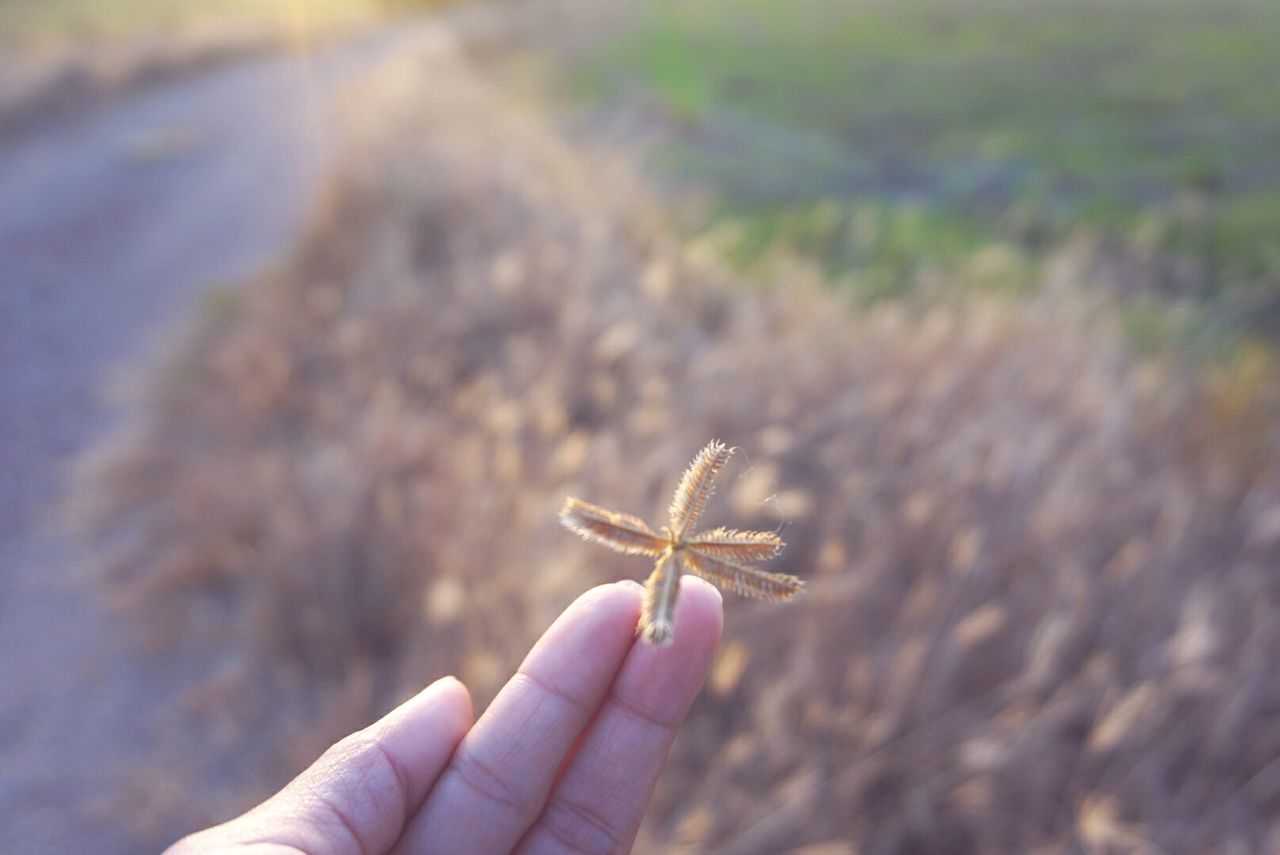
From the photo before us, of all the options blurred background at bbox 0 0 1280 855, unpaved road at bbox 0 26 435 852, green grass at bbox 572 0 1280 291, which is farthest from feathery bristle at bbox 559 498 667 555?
green grass at bbox 572 0 1280 291

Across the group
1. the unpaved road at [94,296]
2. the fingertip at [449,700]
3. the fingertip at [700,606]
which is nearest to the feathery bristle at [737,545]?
the fingertip at [700,606]

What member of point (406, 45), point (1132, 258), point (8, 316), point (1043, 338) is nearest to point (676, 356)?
point (1043, 338)

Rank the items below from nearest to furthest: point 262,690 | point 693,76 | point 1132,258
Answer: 1. point 262,690
2. point 1132,258
3. point 693,76

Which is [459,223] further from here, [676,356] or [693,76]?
[693,76]

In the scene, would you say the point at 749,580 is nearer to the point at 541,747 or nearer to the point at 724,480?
the point at 541,747

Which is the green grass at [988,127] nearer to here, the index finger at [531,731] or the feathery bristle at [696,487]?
the index finger at [531,731]

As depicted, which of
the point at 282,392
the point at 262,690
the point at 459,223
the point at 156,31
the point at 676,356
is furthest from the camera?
the point at 156,31

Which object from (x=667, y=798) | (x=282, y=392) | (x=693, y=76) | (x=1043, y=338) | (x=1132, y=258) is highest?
(x=693, y=76)
